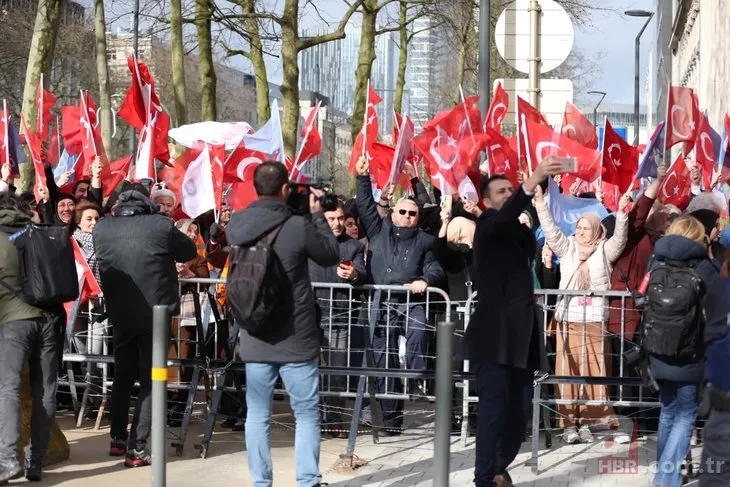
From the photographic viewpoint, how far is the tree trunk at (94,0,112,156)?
2888 centimetres

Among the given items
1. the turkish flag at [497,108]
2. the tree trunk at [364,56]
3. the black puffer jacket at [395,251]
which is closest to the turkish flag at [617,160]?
the turkish flag at [497,108]

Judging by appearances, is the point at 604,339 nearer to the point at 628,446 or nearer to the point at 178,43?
the point at 628,446

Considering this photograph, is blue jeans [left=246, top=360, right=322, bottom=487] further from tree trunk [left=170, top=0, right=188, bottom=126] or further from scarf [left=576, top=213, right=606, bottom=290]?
tree trunk [left=170, top=0, right=188, bottom=126]

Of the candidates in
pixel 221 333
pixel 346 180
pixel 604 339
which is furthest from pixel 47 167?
pixel 346 180

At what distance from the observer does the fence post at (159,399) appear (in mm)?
6617

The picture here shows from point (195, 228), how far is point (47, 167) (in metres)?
2.69

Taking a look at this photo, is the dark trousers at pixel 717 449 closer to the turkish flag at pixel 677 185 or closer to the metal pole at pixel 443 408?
the metal pole at pixel 443 408

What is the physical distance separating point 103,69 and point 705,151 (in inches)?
708

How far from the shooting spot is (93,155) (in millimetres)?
15586

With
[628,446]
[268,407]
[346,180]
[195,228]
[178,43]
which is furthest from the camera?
[346,180]

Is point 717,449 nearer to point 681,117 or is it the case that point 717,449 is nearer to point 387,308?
point 387,308

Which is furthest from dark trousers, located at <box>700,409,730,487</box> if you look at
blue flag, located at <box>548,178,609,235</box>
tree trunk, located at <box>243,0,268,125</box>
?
tree trunk, located at <box>243,0,268,125</box>

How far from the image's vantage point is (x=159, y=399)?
6.66 metres

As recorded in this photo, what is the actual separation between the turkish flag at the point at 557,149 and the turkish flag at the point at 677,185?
1073 mm
